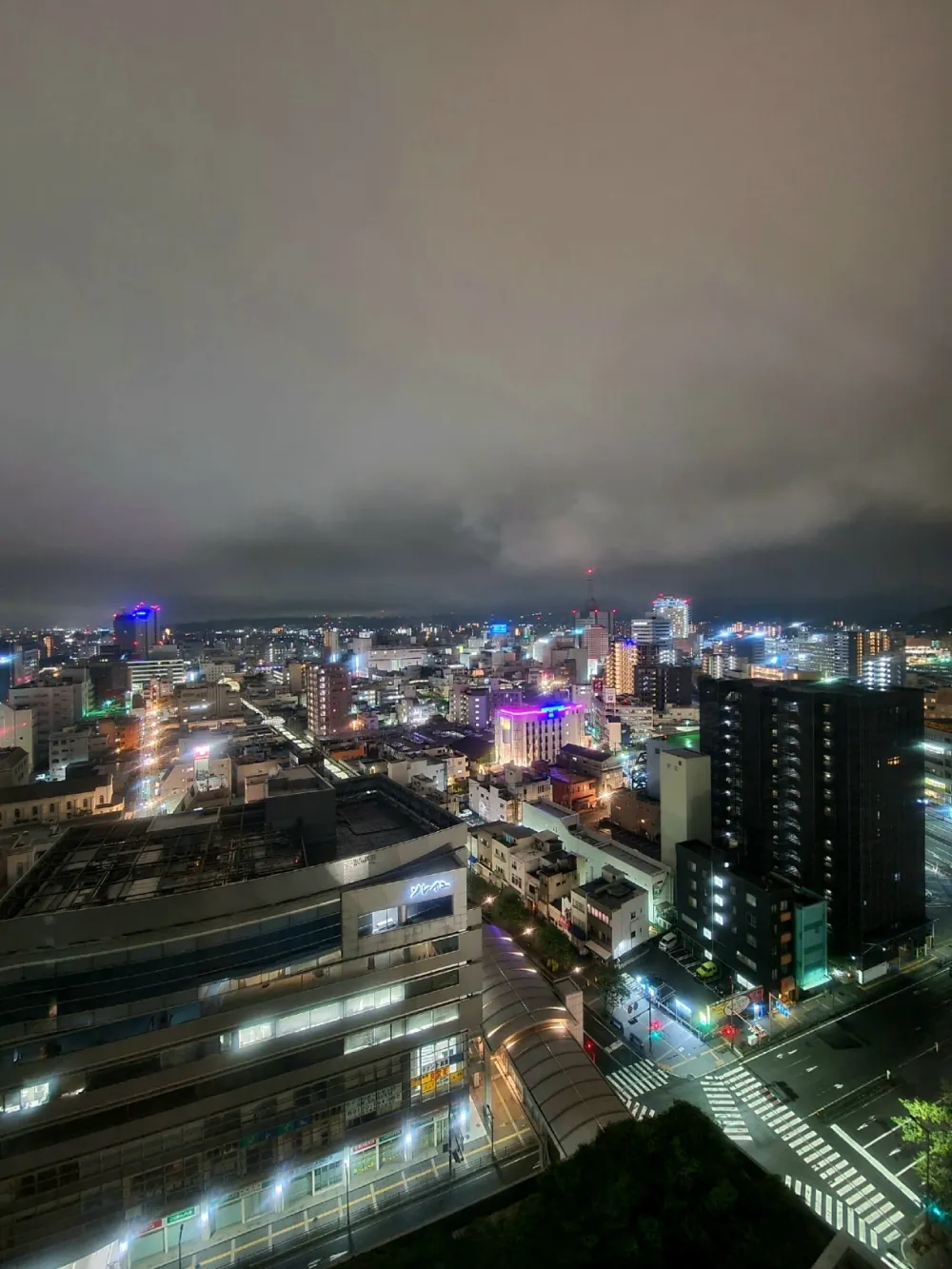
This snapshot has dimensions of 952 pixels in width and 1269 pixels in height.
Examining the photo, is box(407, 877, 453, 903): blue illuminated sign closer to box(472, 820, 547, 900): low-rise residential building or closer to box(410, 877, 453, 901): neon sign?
box(410, 877, 453, 901): neon sign

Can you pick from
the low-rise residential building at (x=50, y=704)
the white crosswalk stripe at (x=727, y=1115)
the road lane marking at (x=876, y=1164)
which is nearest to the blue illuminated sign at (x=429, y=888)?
the white crosswalk stripe at (x=727, y=1115)

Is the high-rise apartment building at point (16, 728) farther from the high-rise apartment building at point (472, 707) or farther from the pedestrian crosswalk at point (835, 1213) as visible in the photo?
the pedestrian crosswalk at point (835, 1213)

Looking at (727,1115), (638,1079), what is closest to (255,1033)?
(638,1079)

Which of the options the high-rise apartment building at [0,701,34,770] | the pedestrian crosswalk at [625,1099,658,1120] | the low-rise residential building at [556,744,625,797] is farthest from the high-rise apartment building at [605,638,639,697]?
the high-rise apartment building at [0,701,34,770]

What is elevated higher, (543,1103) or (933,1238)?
(543,1103)

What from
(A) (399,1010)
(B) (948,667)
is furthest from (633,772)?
(B) (948,667)

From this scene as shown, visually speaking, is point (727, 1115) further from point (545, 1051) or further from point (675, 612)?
point (675, 612)

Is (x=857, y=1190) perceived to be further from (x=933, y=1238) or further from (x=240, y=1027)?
(x=240, y=1027)
